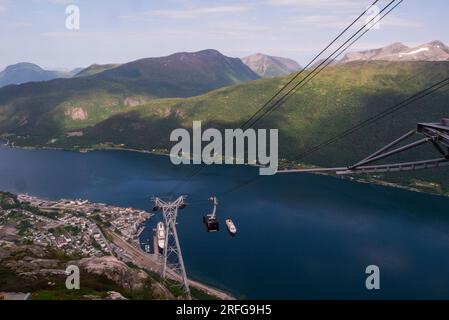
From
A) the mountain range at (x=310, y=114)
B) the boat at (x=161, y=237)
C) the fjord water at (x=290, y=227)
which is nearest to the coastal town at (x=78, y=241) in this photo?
the boat at (x=161, y=237)

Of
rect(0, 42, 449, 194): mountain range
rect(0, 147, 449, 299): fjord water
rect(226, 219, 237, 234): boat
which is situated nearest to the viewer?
rect(0, 147, 449, 299): fjord water

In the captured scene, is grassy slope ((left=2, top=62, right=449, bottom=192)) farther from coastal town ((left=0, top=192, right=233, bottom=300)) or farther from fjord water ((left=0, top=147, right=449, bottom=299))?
coastal town ((left=0, top=192, right=233, bottom=300))

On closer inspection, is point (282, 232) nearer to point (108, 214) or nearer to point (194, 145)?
point (108, 214)

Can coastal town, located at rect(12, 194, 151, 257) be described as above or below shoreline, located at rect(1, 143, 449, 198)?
below

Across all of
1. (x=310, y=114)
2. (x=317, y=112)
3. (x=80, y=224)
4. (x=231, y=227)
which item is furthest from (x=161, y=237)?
(x=317, y=112)

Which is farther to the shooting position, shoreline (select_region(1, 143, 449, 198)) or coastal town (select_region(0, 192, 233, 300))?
shoreline (select_region(1, 143, 449, 198))

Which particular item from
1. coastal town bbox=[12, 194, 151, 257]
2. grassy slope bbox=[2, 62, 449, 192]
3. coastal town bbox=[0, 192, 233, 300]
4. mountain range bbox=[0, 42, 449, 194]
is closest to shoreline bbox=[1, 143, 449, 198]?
mountain range bbox=[0, 42, 449, 194]
